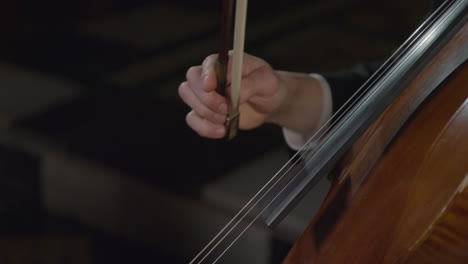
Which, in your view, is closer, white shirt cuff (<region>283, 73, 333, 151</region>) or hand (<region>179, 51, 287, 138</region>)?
hand (<region>179, 51, 287, 138</region>)

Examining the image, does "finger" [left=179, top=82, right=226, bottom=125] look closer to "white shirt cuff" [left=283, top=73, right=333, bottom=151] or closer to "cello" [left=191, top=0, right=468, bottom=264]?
"cello" [left=191, top=0, right=468, bottom=264]

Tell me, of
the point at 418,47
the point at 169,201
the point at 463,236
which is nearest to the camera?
the point at 463,236

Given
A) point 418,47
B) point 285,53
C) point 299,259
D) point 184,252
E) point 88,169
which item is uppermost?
point 418,47

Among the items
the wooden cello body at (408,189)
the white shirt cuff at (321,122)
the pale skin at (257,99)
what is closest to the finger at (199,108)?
the pale skin at (257,99)

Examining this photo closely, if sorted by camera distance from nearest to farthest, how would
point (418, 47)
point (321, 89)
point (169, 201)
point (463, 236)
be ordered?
point (463, 236) → point (418, 47) → point (321, 89) → point (169, 201)

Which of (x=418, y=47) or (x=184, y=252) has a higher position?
(x=418, y=47)

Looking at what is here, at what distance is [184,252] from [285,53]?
1.51 feet

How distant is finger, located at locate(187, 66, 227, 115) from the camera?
0.57 m

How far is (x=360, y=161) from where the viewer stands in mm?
534

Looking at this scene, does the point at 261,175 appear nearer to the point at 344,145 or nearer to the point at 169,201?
the point at 169,201

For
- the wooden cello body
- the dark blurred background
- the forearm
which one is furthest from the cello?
the dark blurred background

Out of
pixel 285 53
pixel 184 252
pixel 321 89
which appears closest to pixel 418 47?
pixel 321 89

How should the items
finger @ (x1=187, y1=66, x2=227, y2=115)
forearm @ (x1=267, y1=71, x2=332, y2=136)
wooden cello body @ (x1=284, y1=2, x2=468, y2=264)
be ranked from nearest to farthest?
wooden cello body @ (x1=284, y1=2, x2=468, y2=264), finger @ (x1=187, y1=66, x2=227, y2=115), forearm @ (x1=267, y1=71, x2=332, y2=136)

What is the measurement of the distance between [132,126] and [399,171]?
1.33 meters
